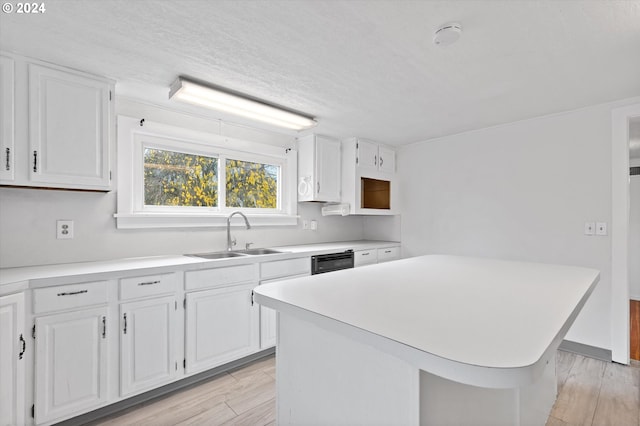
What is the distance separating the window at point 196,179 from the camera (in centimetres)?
250

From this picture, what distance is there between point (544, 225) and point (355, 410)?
9.54ft

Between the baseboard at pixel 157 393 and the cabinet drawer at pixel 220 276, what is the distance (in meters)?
0.66

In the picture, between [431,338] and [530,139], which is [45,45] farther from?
[530,139]

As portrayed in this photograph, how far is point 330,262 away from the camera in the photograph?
318 centimetres

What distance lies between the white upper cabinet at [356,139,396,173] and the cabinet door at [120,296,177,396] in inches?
101

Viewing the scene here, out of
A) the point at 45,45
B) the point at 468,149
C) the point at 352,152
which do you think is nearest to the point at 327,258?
the point at 352,152

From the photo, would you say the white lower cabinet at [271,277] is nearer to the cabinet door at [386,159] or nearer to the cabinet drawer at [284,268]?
the cabinet drawer at [284,268]

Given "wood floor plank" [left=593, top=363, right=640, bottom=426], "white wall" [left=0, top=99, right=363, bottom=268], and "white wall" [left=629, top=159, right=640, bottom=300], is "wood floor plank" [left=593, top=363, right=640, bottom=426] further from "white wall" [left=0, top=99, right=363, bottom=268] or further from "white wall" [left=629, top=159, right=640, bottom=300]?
"white wall" [left=629, top=159, right=640, bottom=300]

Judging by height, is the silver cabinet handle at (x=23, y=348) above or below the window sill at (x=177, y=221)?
below

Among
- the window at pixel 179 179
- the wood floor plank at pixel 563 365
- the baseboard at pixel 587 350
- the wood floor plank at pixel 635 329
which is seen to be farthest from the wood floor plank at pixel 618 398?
the window at pixel 179 179

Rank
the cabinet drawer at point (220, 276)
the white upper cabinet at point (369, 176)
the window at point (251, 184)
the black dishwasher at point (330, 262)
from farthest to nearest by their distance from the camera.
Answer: the white upper cabinet at point (369, 176)
the window at point (251, 184)
the black dishwasher at point (330, 262)
the cabinet drawer at point (220, 276)

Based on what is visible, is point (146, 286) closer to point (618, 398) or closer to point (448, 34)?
point (448, 34)

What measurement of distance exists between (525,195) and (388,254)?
1.63 m

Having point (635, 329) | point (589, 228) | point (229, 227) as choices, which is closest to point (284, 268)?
point (229, 227)
